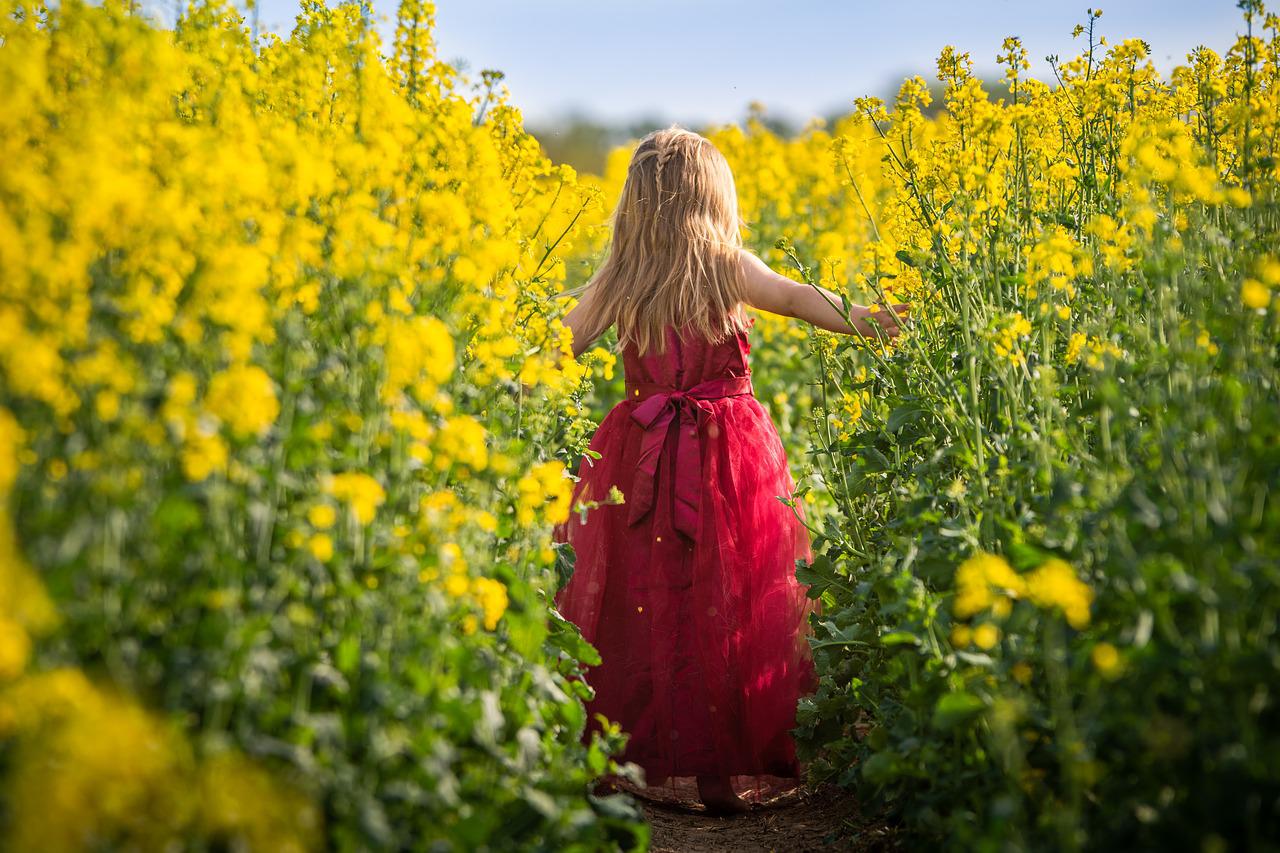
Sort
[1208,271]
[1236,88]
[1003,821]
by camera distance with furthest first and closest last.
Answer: [1236,88], [1208,271], [1003,821]

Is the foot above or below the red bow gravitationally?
below

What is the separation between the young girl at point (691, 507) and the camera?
3.27 meters

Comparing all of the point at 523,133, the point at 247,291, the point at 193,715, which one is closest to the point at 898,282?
the point at 523,133

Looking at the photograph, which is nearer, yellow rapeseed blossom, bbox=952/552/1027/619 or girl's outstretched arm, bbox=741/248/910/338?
yellow rapeseed blossom, bbox=952/552/1027/619

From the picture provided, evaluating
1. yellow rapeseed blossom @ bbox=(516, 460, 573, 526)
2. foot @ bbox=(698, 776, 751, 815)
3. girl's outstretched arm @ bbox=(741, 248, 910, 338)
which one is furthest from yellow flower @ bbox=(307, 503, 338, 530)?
foot @ bbox=(698, 776, 751, 815)

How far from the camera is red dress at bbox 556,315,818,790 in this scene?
10.7 feet

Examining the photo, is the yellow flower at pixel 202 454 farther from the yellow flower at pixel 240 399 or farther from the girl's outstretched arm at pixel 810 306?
the girl's outstretched arm at pixel 810 306

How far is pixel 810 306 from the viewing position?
3262 millimetres

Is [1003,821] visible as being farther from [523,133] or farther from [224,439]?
[523,133]

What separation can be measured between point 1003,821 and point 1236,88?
2.82 metres

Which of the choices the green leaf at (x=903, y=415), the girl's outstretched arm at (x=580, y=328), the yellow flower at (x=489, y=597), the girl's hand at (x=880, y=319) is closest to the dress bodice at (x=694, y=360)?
the girl's outstretched arm at (x=580, y=328)

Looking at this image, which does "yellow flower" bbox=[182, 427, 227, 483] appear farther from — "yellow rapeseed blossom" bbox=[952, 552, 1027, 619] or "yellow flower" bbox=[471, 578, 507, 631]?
"yellow rapeseed blossom" bbox=[952, 552, 1027, 619]

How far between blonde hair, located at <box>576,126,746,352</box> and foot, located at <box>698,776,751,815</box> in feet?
4.50

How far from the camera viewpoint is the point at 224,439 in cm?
161
